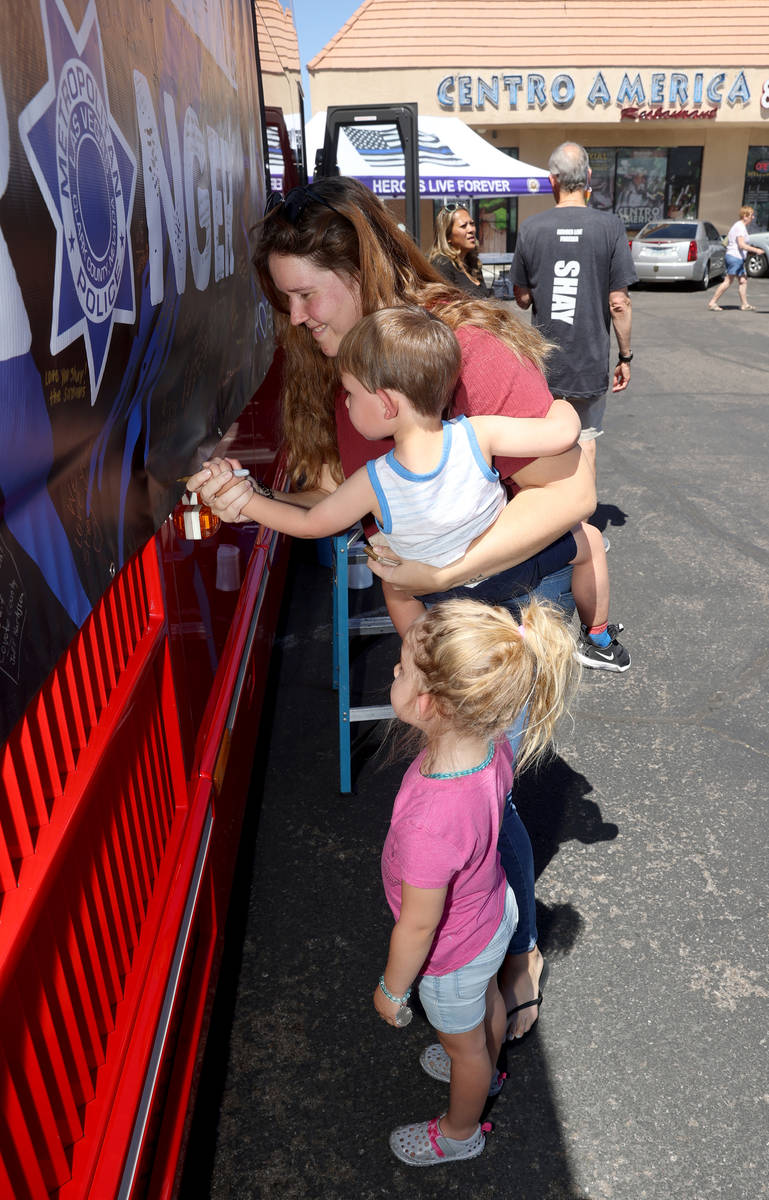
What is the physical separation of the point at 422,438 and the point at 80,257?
813mm

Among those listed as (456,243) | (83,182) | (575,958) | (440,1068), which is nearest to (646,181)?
(456,243)

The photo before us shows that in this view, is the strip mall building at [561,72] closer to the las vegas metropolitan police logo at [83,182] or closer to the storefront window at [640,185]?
the storefront window at [640,185]

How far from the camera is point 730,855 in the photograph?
3031mm

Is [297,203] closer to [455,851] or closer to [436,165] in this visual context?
[455,851]

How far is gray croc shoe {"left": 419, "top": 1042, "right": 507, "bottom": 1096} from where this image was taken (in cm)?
221

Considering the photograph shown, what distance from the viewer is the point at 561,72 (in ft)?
76.8

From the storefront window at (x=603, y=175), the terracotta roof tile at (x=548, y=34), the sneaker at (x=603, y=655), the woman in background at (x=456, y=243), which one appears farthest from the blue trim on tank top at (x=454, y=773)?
the storefront window at (x=603, y=175)

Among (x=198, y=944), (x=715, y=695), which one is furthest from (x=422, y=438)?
(x=715, y=695)

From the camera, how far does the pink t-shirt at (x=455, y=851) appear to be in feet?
5.44

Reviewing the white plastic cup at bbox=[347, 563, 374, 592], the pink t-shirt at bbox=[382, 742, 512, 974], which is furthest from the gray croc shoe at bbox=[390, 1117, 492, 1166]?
the white plastic cup at bbox=[347, 563, 374, 592]

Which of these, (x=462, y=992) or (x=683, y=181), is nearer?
(x=462, y=992)

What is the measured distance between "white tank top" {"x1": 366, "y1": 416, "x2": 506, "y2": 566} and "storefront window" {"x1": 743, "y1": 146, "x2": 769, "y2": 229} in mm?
29682

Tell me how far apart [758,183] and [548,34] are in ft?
26.5

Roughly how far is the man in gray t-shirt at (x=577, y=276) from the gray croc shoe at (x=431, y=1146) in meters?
3.51
